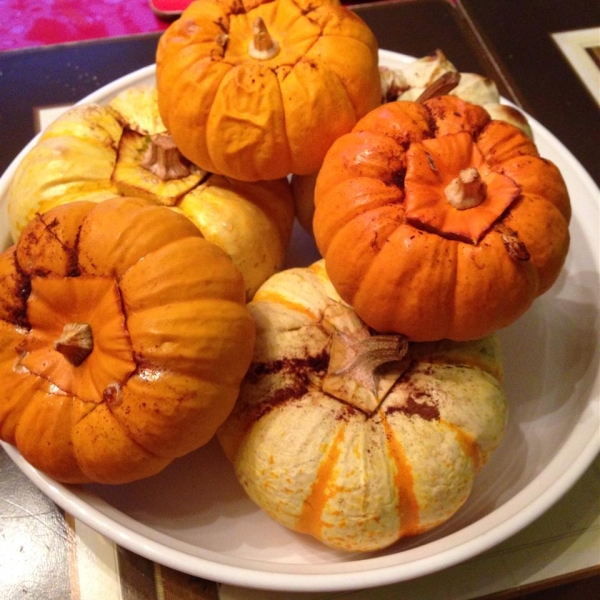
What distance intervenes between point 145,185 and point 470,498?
2.45 feet

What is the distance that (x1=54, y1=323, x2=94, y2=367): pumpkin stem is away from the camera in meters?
0.79

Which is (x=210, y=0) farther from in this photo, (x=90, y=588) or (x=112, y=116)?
(x=90, y=588)

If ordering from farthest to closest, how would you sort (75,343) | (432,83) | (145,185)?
(432,83), (145,185), (75,343)

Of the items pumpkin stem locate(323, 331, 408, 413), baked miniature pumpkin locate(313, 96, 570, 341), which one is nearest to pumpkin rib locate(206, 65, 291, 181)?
baked miniature pumpkin locate(313, 96, 570, 341)

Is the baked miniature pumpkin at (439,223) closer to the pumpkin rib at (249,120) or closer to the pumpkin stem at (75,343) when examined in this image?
the pumpkin rib at (249,120)

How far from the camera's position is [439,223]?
81cm

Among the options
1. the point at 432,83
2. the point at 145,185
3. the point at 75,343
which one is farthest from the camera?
the point at 432,83

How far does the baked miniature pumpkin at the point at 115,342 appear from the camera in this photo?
79cm

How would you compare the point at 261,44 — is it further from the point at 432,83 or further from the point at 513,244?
the point at 513,244

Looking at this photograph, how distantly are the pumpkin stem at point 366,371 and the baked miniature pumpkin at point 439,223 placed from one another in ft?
0.10

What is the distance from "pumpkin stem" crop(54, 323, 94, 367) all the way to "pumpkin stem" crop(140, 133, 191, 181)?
358mm

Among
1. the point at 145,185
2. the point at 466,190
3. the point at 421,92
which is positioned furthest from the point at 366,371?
the point at 421,92

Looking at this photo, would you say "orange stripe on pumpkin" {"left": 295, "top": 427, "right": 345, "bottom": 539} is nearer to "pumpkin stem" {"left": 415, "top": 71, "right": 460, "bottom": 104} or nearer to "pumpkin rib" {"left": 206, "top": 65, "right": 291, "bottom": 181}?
"pumpkin rib" {"left": 206, "top": 65, "right": 291, "bottom": 181}

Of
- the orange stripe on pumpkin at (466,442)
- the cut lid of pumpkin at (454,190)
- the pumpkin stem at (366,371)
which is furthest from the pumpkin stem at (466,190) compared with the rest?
the orange stripe on pumpkin at (466,442)
